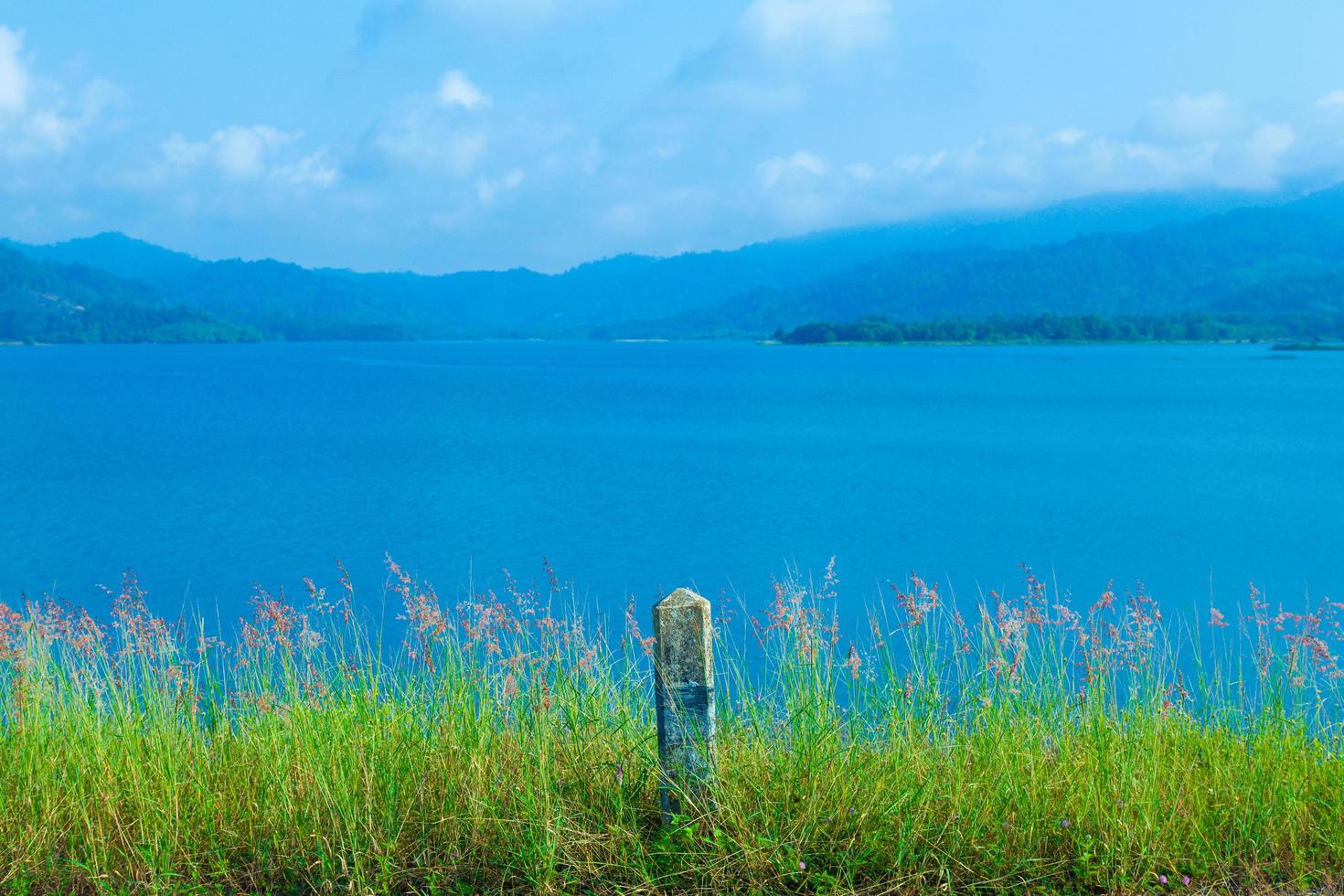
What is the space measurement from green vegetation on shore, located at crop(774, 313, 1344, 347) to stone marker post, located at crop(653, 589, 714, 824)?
6658 inches

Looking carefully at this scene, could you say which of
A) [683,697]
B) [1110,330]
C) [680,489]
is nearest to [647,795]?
[683,697]

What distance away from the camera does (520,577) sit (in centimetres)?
2114


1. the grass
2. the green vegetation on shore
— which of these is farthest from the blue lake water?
the green vegetation on shore

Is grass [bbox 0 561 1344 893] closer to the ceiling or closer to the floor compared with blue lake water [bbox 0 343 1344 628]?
closer to the ceiling

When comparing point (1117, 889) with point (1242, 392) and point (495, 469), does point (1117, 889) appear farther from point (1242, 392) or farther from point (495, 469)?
point (1242, 392)

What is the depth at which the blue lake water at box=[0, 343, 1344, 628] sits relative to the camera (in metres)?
22.9

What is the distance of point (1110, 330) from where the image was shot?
16438cm

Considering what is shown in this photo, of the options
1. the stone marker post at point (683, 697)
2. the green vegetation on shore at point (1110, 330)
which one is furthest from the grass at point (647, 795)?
the green vegetation on shore at point (1110, 330)

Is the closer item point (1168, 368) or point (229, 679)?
point (229, 679)

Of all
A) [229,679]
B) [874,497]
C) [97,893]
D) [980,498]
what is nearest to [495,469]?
[874,497]

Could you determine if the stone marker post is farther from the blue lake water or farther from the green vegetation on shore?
the green vegetation on shore

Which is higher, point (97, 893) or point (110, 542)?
point (97, 893)

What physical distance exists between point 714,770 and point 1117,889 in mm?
1541

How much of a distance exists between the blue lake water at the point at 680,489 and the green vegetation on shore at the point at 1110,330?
300 ft
